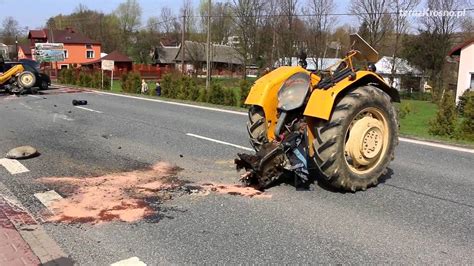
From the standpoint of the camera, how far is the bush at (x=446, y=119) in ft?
45.3

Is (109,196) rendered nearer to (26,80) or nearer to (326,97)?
(326,97)

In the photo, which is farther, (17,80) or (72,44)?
(72,44)

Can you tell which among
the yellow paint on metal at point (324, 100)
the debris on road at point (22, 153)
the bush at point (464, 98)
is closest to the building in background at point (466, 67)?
the bush at point (464, 98)

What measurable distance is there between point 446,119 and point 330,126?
1005 cm

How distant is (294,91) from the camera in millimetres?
5852

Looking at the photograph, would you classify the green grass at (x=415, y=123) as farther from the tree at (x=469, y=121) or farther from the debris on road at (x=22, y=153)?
the debris on road at (x=22, y=153)

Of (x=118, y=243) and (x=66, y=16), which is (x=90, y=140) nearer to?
(x=118, y=243)

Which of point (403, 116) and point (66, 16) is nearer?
point (403, 116)

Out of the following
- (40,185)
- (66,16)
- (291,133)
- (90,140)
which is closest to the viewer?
(291,133)

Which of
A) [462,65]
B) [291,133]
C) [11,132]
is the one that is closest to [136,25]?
[462,65]

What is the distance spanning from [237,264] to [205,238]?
0.63 metres

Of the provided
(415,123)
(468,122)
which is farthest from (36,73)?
(468,122)

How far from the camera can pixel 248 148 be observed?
874 cm

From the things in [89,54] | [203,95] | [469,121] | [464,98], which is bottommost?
[203,95]
